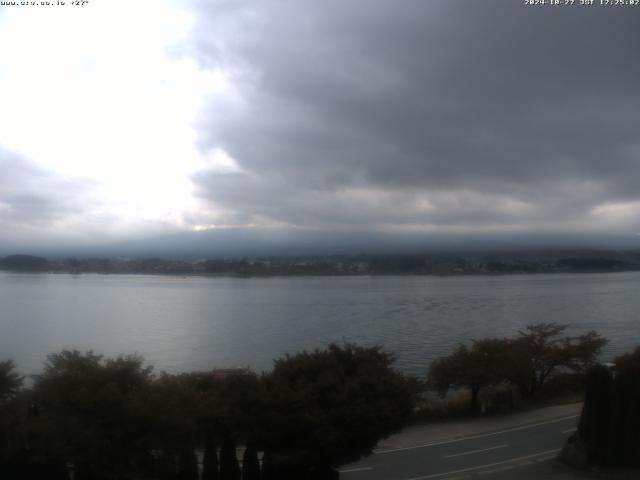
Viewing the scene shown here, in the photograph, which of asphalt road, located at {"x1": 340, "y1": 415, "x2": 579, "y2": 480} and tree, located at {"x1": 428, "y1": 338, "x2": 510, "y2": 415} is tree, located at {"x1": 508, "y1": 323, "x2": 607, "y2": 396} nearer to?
tree, located at {"x1": 428, "y1": 338, "x2": 510, "y2": 415}

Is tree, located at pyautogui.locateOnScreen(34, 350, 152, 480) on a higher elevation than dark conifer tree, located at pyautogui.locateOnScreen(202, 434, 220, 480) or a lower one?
higher

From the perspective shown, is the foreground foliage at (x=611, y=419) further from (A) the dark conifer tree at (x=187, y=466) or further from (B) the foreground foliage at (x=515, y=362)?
(B) the foreground foliage at (x=515, y=362)

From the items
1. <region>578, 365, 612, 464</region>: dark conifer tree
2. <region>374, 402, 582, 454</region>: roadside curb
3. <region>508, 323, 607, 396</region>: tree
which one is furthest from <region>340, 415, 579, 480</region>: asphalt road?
<region>508, 323, 607, 396</region>: tree

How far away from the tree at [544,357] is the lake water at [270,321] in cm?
667

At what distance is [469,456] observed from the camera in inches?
604

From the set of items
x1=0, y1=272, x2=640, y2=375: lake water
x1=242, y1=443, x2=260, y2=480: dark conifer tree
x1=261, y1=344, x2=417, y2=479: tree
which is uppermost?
x1=261, y1=344, x2=417, y2=479: tree

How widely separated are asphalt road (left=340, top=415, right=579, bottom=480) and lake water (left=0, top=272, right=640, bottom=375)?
6.22 m

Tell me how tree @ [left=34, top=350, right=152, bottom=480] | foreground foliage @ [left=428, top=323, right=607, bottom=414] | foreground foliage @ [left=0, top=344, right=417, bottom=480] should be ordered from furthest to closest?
foreground foliage @ [left=428, top=323, right=607, bottom=414], foreground foliage @ [left=0, top=344, right=417, bottom=480], tree @ [left=34, top=350, right=152, bottom=480]

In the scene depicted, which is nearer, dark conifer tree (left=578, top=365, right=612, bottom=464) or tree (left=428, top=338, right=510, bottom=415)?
dark conifer tree (left=578, top=365, right=612, bottom=464)

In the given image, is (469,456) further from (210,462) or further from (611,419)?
(210,462)

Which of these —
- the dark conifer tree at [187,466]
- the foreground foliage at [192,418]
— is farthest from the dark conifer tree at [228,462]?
the dark conifer tree at [187,466]

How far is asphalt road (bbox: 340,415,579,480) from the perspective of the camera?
13812 millimetres

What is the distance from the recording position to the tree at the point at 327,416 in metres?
11.2

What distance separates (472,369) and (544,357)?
6.16 m
